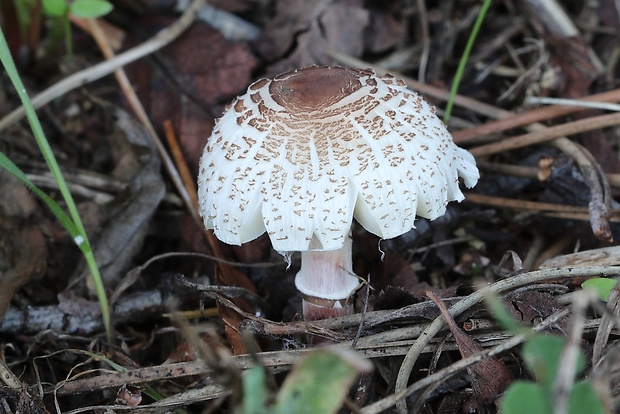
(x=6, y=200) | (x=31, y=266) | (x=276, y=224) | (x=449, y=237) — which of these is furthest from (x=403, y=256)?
(x=6, y=200)

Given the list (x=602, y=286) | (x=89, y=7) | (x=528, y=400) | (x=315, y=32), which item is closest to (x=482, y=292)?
(x=602, y=286)

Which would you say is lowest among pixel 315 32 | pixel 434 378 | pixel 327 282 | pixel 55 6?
pixel 327 282

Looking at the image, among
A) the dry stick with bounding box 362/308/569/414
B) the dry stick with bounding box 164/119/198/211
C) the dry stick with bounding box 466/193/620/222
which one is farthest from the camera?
the dry stick with bounding box 164/119/198/211

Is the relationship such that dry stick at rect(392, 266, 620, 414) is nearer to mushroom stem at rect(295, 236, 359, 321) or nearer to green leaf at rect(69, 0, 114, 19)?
mushroom stem at rect(295, 236, 359, 321)

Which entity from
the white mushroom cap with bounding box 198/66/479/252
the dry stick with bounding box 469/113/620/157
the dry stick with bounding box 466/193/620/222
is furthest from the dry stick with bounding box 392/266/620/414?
the dry stick with bounding box 469/113/620/157

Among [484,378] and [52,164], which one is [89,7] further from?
[484,378]

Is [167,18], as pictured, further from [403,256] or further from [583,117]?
[583,117]

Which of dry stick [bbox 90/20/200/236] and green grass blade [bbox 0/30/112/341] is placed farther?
dry stick [bbox 90/20/200/236]
